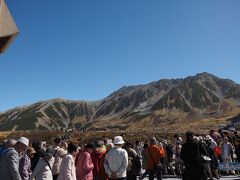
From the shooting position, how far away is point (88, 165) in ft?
30.6

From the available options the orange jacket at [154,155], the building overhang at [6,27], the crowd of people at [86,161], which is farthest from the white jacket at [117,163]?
the building overhang at [6,27]

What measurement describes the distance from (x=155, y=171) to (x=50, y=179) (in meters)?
6.28

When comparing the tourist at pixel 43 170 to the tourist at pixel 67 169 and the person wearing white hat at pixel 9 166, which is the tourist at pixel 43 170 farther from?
the person wearing white hat at pixel 9 166

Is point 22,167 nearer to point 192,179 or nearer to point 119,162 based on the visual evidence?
point 119,162

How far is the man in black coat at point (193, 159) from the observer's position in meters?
9.58

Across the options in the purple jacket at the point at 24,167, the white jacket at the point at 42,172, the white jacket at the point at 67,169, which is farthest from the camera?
the purple jacket at the point at 24,167

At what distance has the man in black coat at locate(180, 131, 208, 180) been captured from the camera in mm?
9578

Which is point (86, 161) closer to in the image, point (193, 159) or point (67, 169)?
point (67, 169)

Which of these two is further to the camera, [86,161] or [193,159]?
[193,159]

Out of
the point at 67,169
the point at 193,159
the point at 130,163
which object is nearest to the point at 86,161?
the point at 67,169

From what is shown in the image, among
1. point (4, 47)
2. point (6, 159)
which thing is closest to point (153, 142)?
point (6, 159)

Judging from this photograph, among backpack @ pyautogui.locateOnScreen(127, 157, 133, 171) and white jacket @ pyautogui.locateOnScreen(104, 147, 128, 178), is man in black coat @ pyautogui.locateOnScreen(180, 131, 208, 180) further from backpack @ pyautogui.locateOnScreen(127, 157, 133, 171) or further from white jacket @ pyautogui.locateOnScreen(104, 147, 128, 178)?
backpack @ pyautogui.locateOnScreen(127, 157, 133, 171)

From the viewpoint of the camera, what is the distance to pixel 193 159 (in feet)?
31.6

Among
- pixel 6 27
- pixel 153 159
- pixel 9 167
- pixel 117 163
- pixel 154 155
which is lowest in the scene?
pixel 153 159
